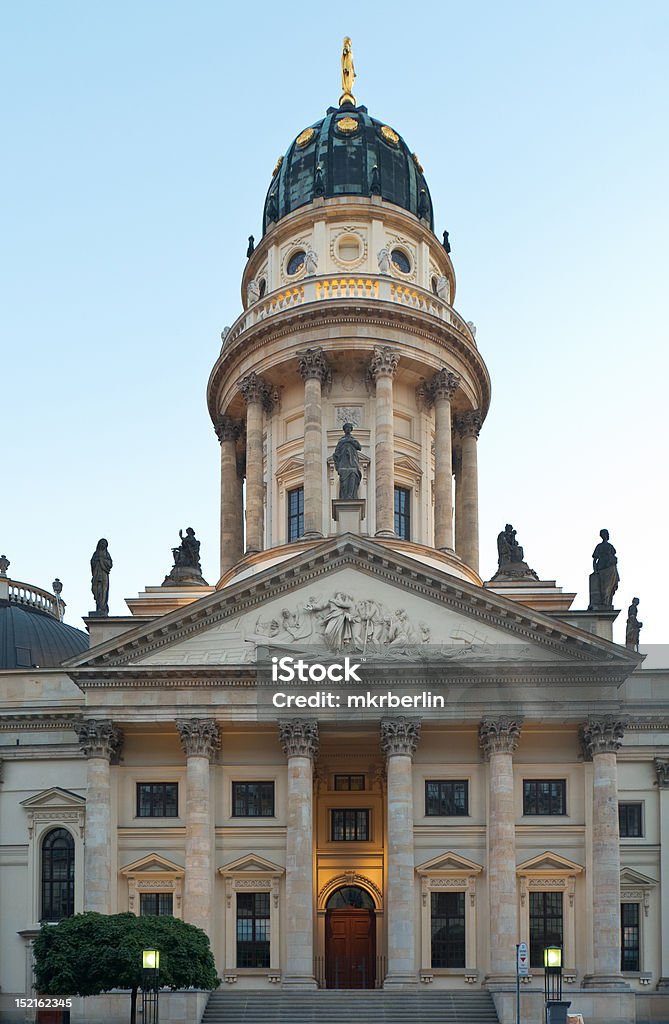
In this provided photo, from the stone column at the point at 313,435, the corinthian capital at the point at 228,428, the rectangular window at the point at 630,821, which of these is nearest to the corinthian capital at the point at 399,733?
the rectangular window at the point at 630,821

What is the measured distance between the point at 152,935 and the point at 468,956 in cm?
1285

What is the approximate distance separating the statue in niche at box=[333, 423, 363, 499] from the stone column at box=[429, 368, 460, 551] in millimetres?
6707

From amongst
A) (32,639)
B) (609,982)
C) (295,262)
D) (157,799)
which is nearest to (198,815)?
(157,799)

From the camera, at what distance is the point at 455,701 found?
161 ft

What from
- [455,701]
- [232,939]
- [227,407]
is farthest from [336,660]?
[227,407]

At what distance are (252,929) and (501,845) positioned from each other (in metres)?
8.84

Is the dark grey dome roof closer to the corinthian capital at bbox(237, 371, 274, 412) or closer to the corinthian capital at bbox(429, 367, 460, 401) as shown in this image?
the corinthian capital at bbox(237, 371, 274, 412)

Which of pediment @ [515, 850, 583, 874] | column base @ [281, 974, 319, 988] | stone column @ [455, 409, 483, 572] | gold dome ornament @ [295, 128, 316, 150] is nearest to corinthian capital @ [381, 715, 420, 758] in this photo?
pediment @ [515, 850, 583, 874]

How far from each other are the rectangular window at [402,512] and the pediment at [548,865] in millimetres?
16048

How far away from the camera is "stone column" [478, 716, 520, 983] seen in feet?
154

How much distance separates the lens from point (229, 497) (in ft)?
214

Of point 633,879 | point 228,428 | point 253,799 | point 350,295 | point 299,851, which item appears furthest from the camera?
point 228,428

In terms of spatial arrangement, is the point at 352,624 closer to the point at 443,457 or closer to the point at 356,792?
the point at 356,792

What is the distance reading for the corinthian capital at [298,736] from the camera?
48.5 m
